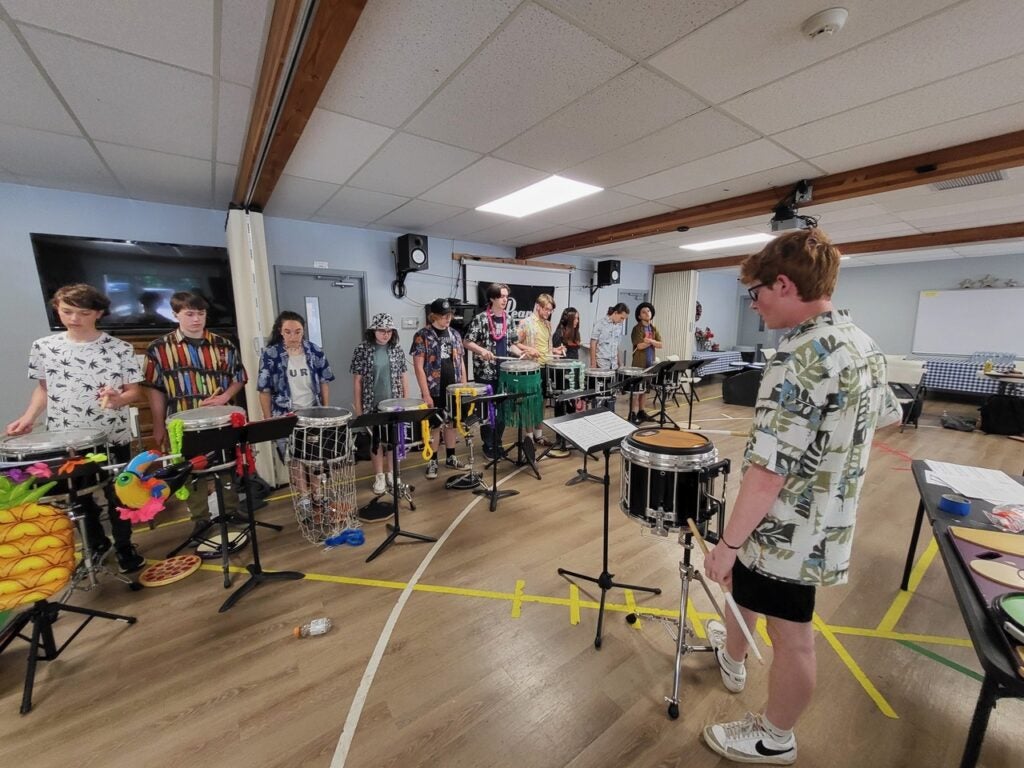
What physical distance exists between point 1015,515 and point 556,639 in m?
1.98

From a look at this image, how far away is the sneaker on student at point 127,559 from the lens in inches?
95.1

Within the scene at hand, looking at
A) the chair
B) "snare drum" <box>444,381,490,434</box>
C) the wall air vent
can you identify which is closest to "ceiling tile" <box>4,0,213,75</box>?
"snare drum" <box>444,381,490,434</box>

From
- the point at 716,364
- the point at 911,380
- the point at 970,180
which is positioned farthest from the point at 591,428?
the point at 716,364

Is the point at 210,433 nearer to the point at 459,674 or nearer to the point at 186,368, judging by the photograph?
the point at 186,368

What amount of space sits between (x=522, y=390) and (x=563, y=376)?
56cm

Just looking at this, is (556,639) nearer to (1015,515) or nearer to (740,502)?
(740,502)

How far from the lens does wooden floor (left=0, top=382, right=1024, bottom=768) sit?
1453mm

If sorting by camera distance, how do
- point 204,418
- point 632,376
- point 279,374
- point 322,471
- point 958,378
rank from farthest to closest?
point 958,378 < point 632,376 < point 279,374 < point 322,471 < point 204,418

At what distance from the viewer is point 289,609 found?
2.13 m

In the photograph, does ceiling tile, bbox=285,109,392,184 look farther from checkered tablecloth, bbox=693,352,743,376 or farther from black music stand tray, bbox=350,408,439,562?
checkered tablecloth, bbox=693,352,743,376

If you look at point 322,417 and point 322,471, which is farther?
point 322,471

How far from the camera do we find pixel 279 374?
2.93 meters

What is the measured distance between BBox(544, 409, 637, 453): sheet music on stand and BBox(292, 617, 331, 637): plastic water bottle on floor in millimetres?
1502

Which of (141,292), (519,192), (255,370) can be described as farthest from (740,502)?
(141,292)
